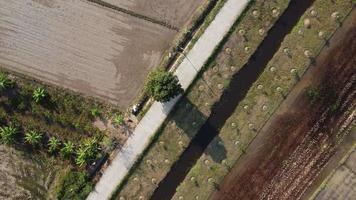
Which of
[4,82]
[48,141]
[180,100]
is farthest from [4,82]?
[180,100]

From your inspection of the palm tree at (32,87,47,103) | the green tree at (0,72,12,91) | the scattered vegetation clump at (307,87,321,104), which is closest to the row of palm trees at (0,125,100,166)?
the palm tree at (32,87,47,103)

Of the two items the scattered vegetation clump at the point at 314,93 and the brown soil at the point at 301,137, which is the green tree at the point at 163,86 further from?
the scattered vegetation clump at the point at 314,93

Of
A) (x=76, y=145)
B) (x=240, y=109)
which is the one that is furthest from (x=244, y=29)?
(x=76, y=145)

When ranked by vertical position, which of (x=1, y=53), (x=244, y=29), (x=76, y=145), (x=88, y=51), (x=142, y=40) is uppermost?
(x=244, y=29)

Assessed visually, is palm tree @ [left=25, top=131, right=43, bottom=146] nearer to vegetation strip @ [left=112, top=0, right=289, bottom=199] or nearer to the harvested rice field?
the harvested rice field

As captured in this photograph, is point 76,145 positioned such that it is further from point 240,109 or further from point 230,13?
point 230,13

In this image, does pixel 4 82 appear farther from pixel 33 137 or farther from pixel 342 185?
pixel 342 185
